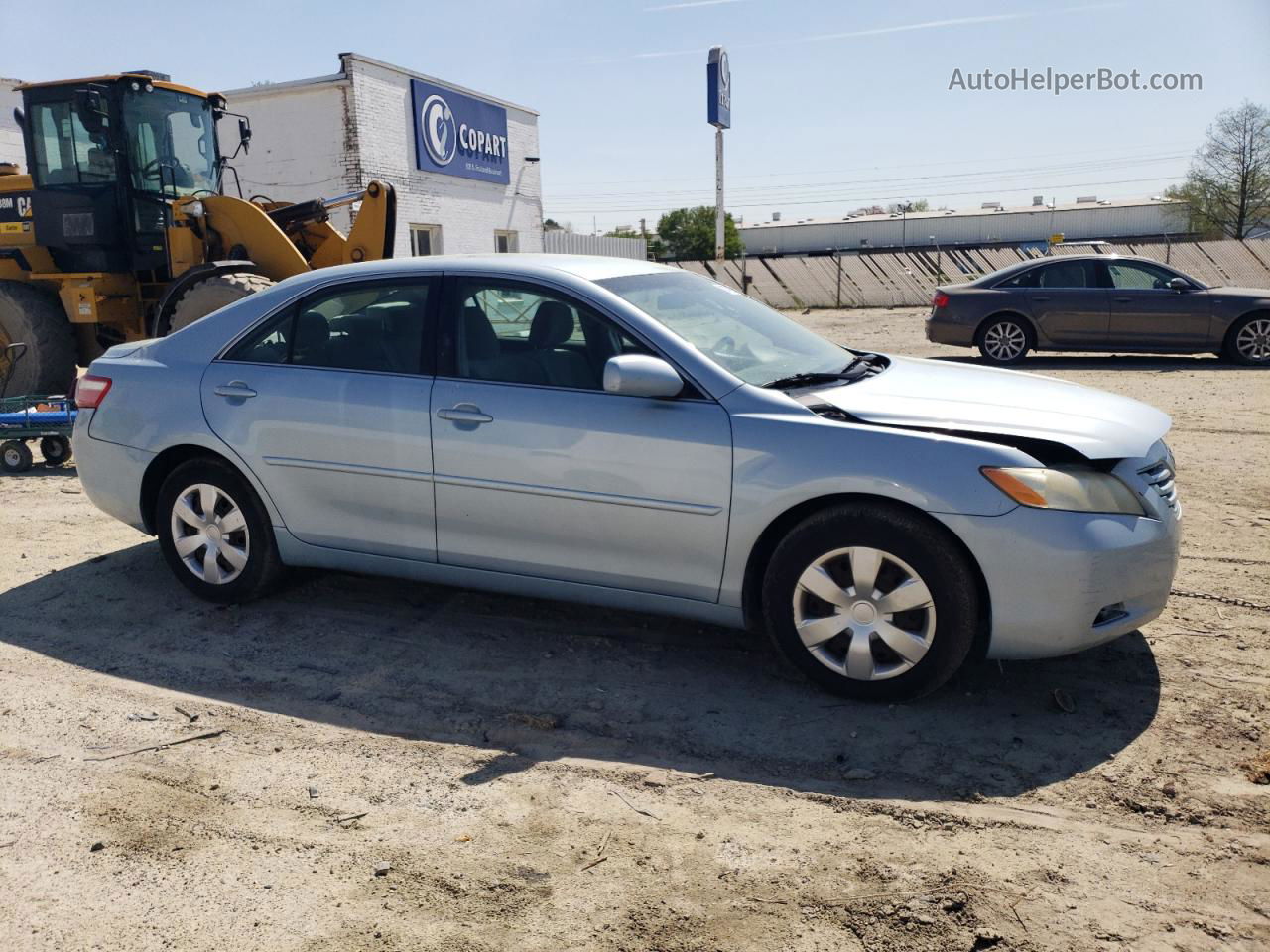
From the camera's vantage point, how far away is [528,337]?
4473 millimetres

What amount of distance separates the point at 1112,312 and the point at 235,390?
40.2ft

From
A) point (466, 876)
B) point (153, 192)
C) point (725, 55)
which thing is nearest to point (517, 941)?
point (466, 876)

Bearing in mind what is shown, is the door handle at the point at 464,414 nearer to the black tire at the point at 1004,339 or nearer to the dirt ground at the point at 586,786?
the dirt ground at the point at 586,786

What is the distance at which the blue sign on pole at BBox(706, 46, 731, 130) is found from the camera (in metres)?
33.3

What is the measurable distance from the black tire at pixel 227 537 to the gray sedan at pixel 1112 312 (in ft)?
38.2

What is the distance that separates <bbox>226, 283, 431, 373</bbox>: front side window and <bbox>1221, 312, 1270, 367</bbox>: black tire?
12.7m

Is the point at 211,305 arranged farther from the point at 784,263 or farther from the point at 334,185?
the point at 784,263

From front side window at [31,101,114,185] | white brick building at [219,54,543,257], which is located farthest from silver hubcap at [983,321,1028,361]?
white brick building at [219,54,543,257]

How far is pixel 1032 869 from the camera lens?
9.36 ft

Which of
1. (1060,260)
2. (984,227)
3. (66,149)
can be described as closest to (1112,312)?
(1060,260)

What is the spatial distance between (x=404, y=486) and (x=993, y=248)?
30714 mm

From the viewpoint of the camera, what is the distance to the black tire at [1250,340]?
13.7 m

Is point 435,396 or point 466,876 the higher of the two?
point 435,396

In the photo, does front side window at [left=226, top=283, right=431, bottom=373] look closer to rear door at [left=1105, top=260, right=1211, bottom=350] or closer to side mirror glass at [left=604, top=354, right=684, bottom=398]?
side mirror glass at [left=604, top=354, right=684, bottom=398]
